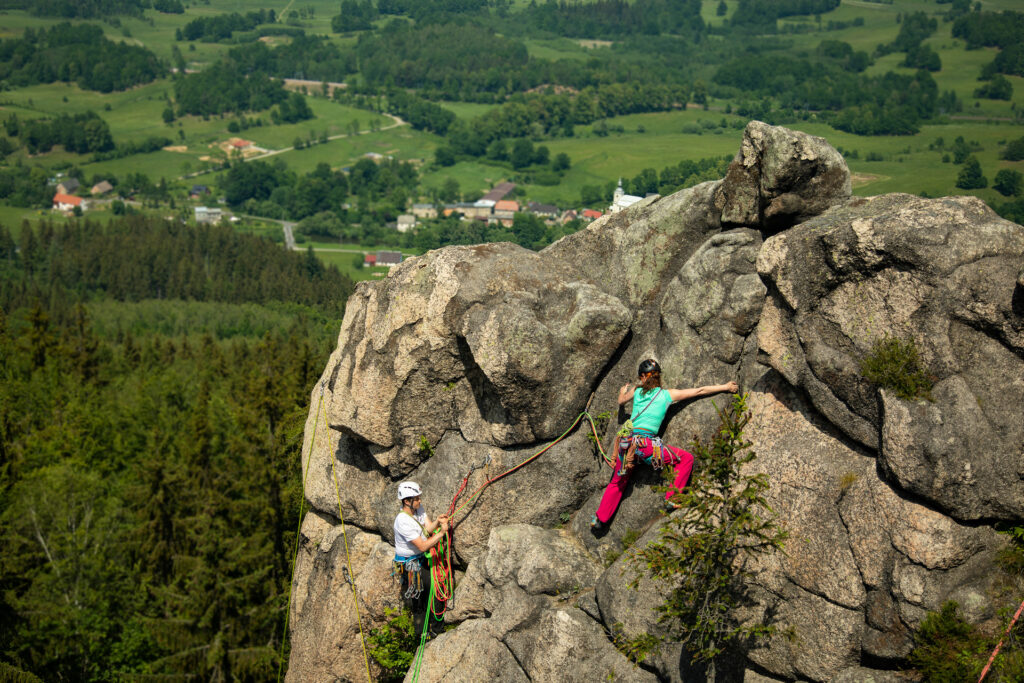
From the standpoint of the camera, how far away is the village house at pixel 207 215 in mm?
185887

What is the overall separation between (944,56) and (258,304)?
106217 millimetres

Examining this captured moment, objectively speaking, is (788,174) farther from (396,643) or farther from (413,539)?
(396,643)

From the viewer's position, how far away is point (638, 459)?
15688mm

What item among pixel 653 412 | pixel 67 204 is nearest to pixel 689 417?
pixel 653 412

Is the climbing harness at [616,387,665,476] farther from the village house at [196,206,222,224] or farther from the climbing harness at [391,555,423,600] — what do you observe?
the village house at [196,206,222,224]

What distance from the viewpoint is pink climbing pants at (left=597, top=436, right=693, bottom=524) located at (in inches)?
605

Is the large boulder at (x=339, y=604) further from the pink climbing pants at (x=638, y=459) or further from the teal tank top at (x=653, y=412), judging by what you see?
the teal tank top at (x=653, y=412)

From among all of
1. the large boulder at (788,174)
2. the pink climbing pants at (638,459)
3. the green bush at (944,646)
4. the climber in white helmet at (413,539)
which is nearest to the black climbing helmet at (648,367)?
the pink climbing pants at (638,459)

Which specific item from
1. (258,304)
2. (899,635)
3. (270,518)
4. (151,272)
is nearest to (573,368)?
(899,635)

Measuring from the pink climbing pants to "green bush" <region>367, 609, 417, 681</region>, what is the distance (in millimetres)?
5121

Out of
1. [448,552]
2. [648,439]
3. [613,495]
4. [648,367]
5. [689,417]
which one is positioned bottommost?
[448,552]

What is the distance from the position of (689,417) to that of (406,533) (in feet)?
19.0

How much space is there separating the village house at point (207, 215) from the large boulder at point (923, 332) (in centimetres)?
18456

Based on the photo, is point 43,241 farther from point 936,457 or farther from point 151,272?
point 936,457
